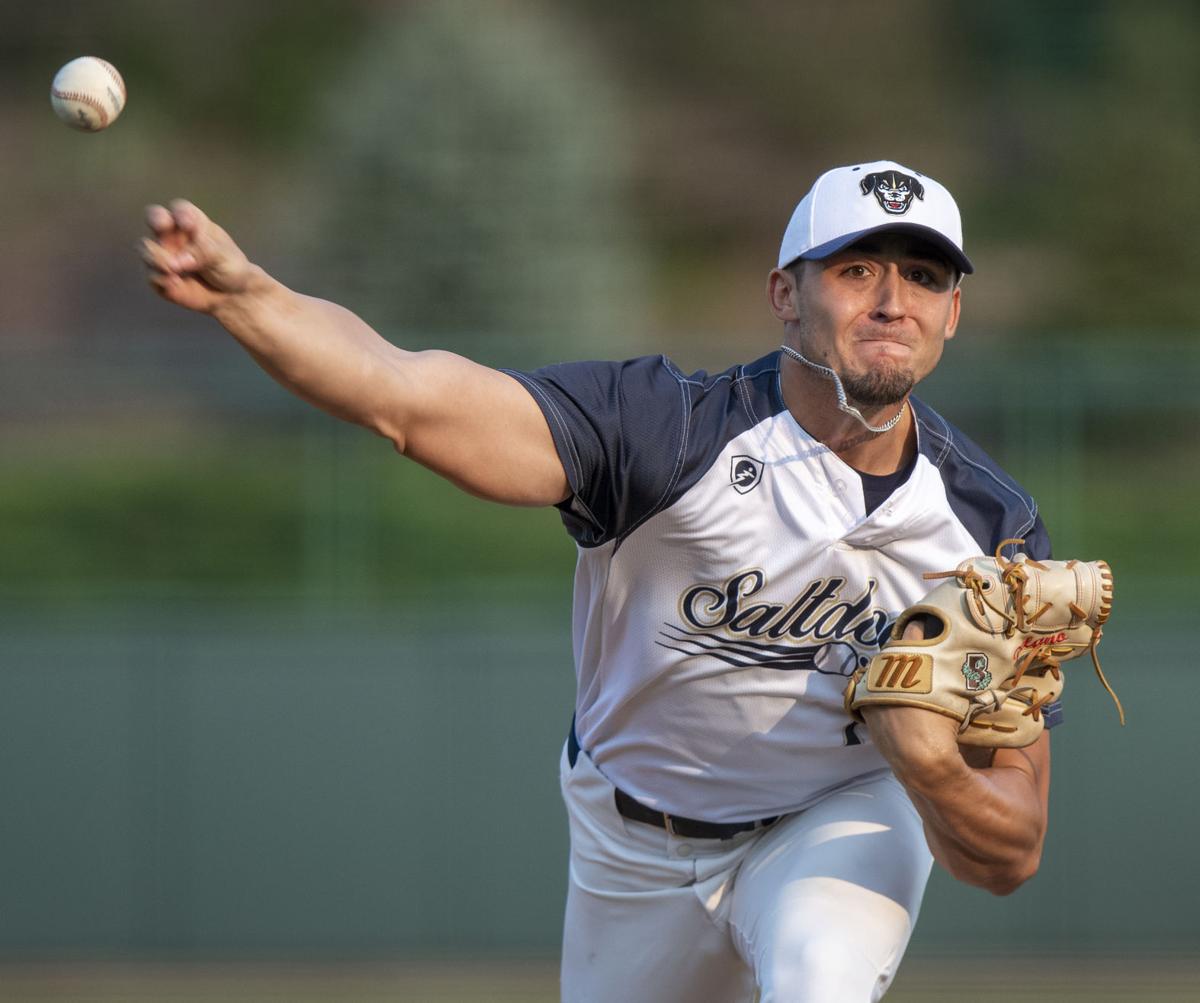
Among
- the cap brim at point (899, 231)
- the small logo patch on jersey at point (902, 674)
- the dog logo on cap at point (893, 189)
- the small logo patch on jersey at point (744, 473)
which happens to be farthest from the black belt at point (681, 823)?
the dog logo on cap at point (893, 189)

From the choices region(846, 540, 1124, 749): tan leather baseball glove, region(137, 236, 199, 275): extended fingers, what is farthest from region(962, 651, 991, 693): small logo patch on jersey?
region(137, 236, 199, 275): extended fingers

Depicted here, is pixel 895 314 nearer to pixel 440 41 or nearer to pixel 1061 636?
pixel 1061 636

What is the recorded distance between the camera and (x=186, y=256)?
2639mm

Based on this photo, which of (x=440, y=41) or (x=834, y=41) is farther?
(x=834, y=41)

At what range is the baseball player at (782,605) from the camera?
11.0 ft

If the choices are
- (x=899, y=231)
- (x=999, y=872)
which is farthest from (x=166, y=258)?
(x=999, y=872)

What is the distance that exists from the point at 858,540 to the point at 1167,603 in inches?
201

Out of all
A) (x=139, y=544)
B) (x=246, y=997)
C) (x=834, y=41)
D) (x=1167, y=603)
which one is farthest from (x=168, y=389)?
(x=834, y=41)

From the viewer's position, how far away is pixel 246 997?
7.14m

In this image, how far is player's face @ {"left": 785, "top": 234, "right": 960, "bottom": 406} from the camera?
3557mm

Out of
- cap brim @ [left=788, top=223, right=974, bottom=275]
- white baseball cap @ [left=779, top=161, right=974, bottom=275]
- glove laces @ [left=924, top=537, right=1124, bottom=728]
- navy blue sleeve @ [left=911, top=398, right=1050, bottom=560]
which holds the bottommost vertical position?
glove laces @ [left=924, top=537, right=1124, bottom=728]

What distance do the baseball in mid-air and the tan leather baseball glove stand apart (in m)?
1.83

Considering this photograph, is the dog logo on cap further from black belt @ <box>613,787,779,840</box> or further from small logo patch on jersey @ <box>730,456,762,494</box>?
black belt @ <box>613,787,779,840</box>

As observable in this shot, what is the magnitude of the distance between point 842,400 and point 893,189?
0.47m
